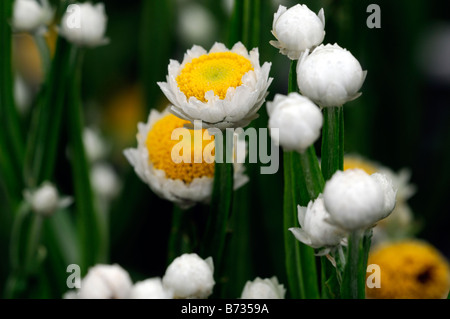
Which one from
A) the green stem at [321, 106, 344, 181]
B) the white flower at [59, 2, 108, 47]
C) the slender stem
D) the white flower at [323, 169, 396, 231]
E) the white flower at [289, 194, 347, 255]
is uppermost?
the white flower at [59, 2, 108, 47]

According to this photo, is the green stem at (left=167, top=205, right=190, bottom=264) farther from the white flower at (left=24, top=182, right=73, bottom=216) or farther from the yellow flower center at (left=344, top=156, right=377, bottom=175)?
the yellow flower center at (left=344, top=156, right=377, bottom=175)

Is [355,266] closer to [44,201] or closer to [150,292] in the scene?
[150,292]

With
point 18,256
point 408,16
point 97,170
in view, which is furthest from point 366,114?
point 18,256

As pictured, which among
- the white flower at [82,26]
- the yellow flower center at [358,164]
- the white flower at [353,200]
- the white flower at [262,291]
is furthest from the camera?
the yellow flower center at [358,164]

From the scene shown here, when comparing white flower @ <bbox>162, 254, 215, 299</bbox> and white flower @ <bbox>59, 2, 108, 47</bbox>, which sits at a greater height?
white flower @ <bbox>59, 2, 108, 47</bbox>

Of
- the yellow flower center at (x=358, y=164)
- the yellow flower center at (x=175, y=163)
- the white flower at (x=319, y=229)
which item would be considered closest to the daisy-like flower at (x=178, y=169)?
the yellow flower center at (x=175, y=163)

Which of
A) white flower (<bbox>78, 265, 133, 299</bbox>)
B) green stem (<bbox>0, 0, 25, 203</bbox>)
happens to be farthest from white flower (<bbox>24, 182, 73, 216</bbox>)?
white flower (<bbox>78, 265, 133, 299</bbox>)

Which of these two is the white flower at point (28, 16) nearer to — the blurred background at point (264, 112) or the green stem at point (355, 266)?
the blurred background at point (264, 112)
